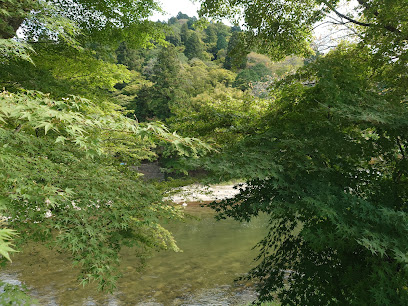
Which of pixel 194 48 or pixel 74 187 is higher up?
pixel 194 48

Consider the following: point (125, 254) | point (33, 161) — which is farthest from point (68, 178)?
point (125, 254)

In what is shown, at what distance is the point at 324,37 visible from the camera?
21.8ft

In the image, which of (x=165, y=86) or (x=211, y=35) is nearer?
(x=165, y=86)

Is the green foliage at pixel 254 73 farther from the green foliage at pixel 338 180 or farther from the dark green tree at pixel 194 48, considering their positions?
the green foliage at pixel 338 180

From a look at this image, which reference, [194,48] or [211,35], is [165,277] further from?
[211,35]

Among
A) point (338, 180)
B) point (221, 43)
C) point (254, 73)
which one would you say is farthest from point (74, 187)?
point (221, 43)

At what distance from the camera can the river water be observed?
7020mm

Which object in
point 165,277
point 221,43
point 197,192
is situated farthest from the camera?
point 221,43

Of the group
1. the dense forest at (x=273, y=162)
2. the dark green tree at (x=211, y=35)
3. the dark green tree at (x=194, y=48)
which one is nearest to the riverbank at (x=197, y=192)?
the dense forest at (x=273, y=162)

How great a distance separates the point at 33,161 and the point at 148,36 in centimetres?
609

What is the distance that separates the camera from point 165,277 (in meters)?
8.24

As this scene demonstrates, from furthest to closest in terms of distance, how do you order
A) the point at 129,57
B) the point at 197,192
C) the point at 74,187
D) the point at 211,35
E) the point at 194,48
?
the point at 211,35, the point at 194,48, the point at 129,57, the point at 197,192, the point at 74,187

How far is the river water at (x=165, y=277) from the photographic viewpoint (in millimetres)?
7020

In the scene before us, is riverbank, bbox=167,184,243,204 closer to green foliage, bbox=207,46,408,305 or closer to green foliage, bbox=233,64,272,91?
green foliage, bbox=207,46,408,305
